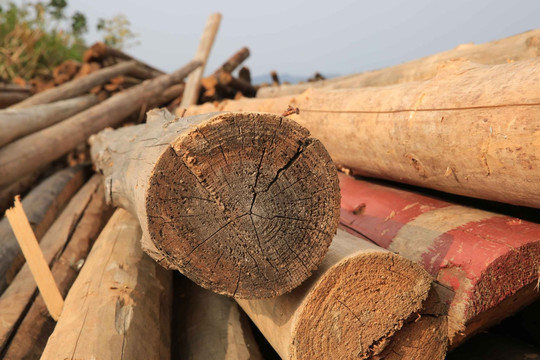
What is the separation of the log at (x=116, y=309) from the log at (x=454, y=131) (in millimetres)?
1467

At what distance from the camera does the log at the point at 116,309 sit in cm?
173

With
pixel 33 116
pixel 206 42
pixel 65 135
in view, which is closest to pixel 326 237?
pixel 65 135

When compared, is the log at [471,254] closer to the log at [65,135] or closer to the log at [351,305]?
the log at [351,305]

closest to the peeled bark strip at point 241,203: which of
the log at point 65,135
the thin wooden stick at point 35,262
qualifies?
the thin wooden stick at point 35,262

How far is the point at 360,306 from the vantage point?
1697mm

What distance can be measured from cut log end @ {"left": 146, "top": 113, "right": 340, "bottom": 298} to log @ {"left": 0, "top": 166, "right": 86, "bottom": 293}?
2.04 meters

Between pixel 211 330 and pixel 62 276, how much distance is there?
4.46 ft

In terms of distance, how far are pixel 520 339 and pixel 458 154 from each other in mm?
1262

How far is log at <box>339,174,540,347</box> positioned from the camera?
1.74 metres

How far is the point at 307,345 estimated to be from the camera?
1.64m

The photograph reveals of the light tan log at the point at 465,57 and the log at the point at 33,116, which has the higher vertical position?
the light tan log at the point at 465,57

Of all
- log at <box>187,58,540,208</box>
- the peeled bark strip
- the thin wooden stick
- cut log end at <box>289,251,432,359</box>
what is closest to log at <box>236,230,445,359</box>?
cut log end at <box>289,251,432,359</box>

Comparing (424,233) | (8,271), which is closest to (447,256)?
(424,233)

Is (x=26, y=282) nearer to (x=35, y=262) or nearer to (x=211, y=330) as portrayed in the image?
(x=35, y=262)
